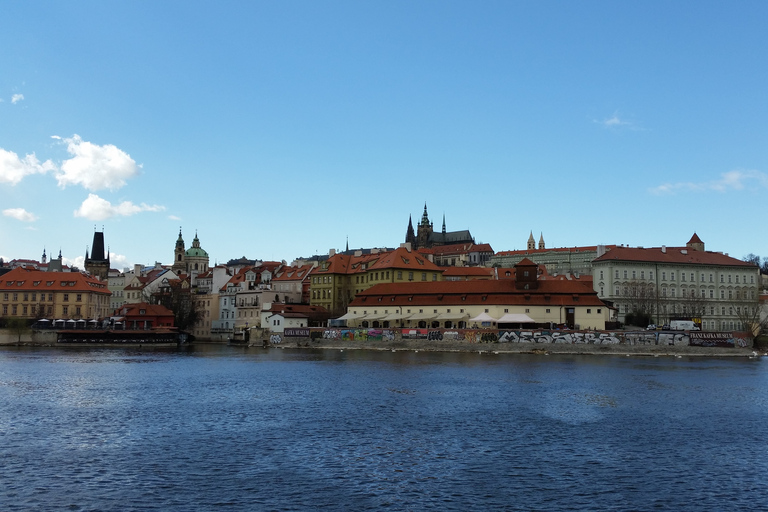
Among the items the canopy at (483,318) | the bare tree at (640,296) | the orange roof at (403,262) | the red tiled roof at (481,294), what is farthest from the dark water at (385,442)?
the orange roof at (403,262)

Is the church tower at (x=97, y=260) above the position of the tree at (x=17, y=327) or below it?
above

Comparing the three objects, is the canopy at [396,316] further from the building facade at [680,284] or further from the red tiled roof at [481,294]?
the building facade at [680,284]

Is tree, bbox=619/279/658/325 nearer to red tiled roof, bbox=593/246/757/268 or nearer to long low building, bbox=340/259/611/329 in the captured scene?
red tiled roof, bbox=593/246/757/268

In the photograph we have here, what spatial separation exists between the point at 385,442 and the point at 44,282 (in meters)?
102

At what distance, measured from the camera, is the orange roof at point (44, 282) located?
115 meters

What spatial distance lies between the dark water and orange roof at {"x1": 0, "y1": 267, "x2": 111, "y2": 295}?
7002cm

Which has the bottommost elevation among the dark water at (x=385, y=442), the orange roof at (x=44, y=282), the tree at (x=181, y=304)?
the dark water at (x=385, y=442)

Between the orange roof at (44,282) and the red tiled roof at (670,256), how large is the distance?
7990 cm

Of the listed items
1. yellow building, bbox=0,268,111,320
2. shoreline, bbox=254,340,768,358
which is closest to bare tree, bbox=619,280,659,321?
shoreline, bbox=254,340,768,358

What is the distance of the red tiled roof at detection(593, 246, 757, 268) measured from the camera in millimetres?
115800

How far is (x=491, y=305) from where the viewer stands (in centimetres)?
8631

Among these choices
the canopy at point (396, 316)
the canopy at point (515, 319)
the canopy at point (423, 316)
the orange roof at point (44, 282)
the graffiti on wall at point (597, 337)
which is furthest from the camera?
the orange roof at point (44, 282)

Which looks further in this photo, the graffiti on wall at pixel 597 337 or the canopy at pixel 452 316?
the canopy at pixel 452 316

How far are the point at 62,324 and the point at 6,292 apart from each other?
14654mm
